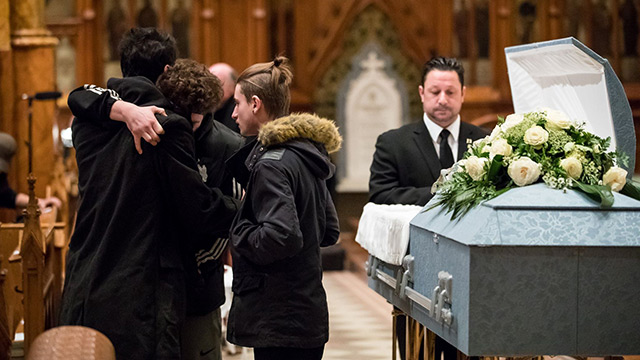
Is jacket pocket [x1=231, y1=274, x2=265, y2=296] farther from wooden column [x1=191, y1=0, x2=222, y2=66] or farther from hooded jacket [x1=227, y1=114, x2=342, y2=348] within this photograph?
wooden column [x1=191, y1=0, x2=222, y2=66]

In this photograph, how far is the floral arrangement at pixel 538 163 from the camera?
8.95 ft

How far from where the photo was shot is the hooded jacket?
2.73 m

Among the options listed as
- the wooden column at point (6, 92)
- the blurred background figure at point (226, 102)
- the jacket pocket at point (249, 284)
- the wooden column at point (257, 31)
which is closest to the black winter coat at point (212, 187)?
the jacket pocket at point (249, 284)

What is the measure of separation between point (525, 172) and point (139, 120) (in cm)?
121

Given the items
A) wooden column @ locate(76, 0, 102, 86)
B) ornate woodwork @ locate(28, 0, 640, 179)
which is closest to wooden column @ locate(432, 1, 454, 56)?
ornate woodwork @ locate(28, 0, 640, 179)

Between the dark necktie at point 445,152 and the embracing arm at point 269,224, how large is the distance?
1.66 meters

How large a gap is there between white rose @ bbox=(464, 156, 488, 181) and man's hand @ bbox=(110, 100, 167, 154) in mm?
1000

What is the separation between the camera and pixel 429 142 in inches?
170

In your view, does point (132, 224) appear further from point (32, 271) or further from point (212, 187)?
point (32, 271)

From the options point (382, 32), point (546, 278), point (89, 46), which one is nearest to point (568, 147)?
point (546, 278)

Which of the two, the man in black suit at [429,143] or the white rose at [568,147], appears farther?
the man in black suit at [429,143]

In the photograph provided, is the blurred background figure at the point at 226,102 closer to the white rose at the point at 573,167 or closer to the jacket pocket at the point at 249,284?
the jacket pocket at the point at 249,284

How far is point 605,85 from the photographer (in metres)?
3.07

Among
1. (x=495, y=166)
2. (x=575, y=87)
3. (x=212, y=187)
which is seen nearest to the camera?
(x=495, y=166)
